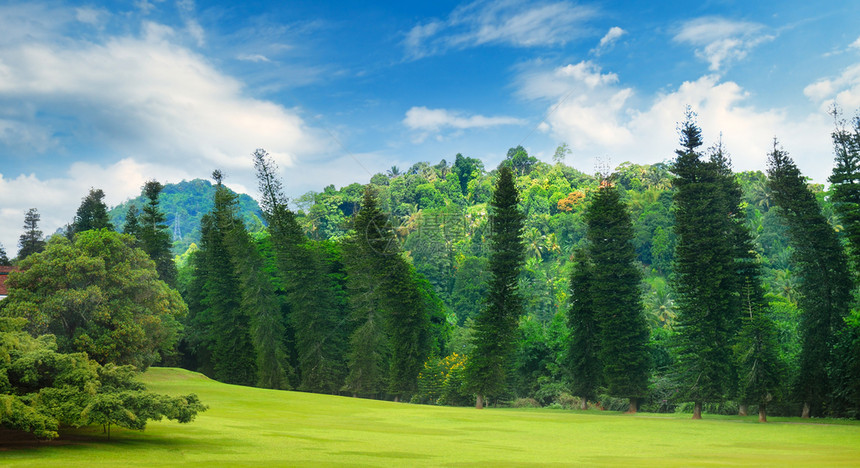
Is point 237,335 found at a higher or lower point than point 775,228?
lower

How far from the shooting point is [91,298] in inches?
1300

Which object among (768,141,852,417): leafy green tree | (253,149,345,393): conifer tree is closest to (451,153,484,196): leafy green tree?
(253,149,345,393): conifer tree

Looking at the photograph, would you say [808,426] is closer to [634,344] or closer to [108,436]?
[634,344]

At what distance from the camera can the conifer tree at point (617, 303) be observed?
4019 cm

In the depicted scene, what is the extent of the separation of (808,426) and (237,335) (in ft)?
134

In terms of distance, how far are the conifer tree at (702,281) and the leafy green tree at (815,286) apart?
143 inches

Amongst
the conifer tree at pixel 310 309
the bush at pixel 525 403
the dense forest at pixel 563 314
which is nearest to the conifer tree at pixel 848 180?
the dense forest at pixel 563 314

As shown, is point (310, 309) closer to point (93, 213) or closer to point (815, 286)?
point (93, 213)

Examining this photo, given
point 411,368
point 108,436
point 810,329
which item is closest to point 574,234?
point 411,368

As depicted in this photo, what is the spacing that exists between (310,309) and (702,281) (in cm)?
2818

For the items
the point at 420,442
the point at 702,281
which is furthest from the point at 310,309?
the point at 420,442

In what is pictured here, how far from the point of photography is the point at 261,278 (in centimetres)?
5038

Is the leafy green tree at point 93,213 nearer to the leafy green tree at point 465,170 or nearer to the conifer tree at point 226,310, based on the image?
the conifer tree at point 226,310

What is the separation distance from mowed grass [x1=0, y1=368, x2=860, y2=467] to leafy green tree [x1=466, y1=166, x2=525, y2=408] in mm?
8944
